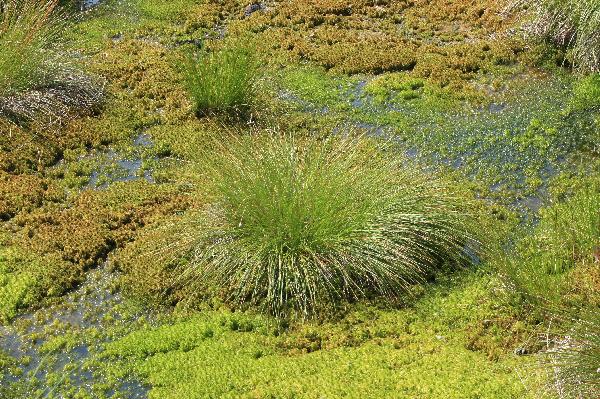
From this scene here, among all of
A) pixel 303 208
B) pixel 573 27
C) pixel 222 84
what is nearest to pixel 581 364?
pixel 303 208

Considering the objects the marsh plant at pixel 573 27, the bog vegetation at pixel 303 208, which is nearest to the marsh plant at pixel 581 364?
the bog vegetation at pixel 303 208

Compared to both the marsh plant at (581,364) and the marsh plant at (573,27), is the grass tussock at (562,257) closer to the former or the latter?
the marsh plant at (581,364)

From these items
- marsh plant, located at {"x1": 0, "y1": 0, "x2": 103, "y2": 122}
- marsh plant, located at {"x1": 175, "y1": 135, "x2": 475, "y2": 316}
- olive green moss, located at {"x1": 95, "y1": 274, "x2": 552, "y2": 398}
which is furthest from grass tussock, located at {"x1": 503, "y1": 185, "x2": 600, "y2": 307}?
marsh plant, located at {"x1": 0, "y1": 0, "x2": 103, "y2": 122}

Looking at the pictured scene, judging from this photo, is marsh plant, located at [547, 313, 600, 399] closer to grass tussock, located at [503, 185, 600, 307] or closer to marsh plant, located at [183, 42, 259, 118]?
grass tussock, located at [503, 185, 600, 307]

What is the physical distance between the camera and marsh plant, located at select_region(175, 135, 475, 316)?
6.95 meters

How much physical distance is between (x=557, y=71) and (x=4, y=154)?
629cm

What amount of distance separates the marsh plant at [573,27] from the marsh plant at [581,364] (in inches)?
191

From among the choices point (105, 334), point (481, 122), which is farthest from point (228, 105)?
point (105, 334)

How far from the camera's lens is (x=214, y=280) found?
23.2 ft

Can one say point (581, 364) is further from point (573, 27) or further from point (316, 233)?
point (573, 27)

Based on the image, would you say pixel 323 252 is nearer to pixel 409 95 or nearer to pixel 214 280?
pixel 214 280

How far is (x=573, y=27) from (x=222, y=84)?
13.6ft

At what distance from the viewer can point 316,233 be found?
7004mm

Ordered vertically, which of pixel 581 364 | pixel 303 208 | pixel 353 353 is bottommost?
pixel 353 353
